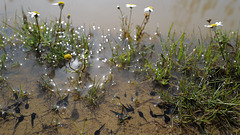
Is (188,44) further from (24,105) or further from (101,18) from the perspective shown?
(24,105)

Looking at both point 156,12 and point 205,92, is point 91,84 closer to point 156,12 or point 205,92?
point 205,92

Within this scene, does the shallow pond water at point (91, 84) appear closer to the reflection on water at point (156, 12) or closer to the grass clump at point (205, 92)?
the reflection on water at point (156, 12)

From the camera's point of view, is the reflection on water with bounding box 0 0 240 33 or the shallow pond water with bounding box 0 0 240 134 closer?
the shallow pond water with bounding box 0 0 240 134

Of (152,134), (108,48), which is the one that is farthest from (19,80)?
(152,134)

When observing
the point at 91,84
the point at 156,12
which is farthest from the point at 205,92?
the point at 156,12

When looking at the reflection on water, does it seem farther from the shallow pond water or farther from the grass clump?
the grass clump

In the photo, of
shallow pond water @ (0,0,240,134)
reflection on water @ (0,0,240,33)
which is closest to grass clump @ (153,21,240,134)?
shallow pond water @ (0,0,240,134)

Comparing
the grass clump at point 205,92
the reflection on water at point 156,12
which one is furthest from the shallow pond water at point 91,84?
the grass clump at point 205,92
